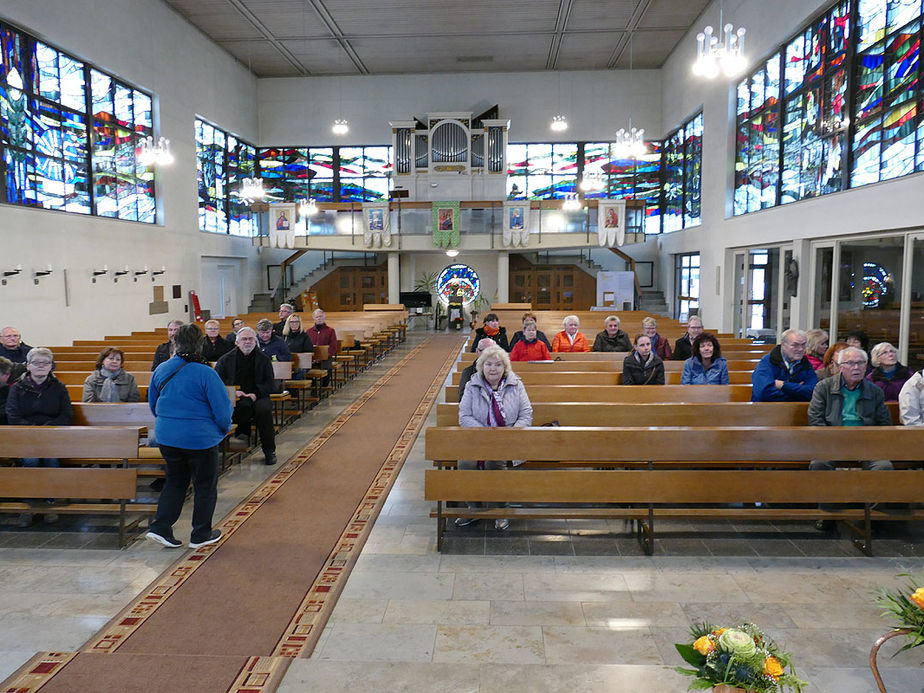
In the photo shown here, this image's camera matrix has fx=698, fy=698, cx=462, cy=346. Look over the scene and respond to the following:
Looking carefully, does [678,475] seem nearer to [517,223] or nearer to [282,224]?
[517,223]

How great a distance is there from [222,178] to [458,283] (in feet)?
25.3

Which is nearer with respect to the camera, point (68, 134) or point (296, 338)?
point (296, 338)

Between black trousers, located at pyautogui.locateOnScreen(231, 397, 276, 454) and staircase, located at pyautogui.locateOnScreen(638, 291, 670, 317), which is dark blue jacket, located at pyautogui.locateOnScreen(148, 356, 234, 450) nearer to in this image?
black trousers, located at pyautogui.locateOnScreen(231, 397, 276, 454)

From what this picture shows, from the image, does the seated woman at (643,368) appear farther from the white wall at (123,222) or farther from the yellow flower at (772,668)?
the white wall at (123,222)

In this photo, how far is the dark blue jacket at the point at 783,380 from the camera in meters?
5.31

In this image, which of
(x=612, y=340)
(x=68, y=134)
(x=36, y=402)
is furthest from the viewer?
(x=68, y=134)

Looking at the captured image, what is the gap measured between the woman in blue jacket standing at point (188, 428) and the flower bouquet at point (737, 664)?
125 inches

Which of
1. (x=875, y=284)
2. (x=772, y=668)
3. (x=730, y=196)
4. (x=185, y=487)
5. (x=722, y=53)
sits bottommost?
(x=185, y=487)

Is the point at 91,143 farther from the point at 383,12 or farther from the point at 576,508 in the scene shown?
the point at 576,508

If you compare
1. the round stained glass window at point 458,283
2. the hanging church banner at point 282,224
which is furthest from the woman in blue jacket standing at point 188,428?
the round stained glass window at point 458,283

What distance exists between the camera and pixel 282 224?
18266 millimetres

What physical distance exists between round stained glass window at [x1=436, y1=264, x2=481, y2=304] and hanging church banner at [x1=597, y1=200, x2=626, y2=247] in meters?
5.46

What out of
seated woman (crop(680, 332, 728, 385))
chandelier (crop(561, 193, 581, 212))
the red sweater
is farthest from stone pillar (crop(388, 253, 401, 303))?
seated woman (crop(680, 332, 728, 385))

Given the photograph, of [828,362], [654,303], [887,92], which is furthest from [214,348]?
[654,303]
